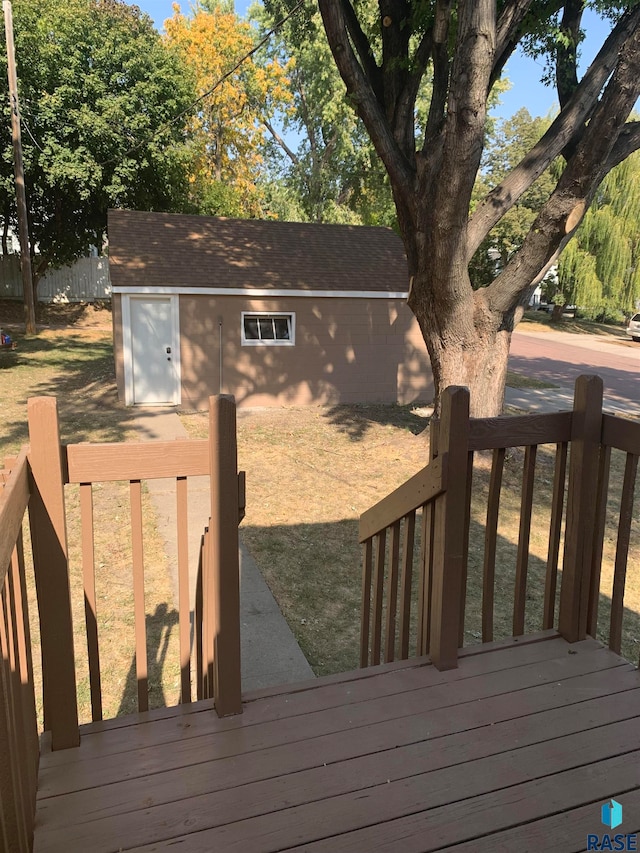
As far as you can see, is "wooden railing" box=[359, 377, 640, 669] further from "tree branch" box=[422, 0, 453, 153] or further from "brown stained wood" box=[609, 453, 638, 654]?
"tree branch" box=[422, 0, 453, 153]

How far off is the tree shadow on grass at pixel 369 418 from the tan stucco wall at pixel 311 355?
19.6 inches

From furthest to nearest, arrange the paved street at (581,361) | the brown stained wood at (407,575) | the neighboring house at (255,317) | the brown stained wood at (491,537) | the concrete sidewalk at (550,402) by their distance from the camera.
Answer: the paved street at (581,361) < the concrete sidewalk at (550,402) < the neighboring house at (255,317) < the brown stained wood at (407,575) < the brown stained wood at (491,537)

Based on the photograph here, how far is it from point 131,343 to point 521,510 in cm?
1063

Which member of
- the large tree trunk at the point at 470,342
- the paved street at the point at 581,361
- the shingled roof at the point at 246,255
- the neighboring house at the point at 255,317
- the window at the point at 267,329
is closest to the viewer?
the large tree trunk at the point at 470,342

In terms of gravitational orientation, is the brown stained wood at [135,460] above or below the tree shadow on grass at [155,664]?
above

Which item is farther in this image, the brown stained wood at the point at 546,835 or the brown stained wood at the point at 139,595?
the brown stained wood at the point at 139,595

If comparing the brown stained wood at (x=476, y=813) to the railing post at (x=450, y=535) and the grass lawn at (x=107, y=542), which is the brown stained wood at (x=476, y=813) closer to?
the railing post at (x=450, y=535)

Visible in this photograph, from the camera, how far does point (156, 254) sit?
1279cm

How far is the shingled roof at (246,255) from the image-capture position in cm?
1243

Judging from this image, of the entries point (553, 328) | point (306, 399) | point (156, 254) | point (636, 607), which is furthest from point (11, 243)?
point (636, 607)

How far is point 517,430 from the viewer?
2680 millimetres

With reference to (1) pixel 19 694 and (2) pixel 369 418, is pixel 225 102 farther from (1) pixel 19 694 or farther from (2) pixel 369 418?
(1) pixel 19 694

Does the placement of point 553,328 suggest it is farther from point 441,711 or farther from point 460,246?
point 441,711

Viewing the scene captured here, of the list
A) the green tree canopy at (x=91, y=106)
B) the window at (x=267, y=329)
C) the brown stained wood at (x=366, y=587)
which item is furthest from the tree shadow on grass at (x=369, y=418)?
the green tree canopy at (x=91, y=106)
